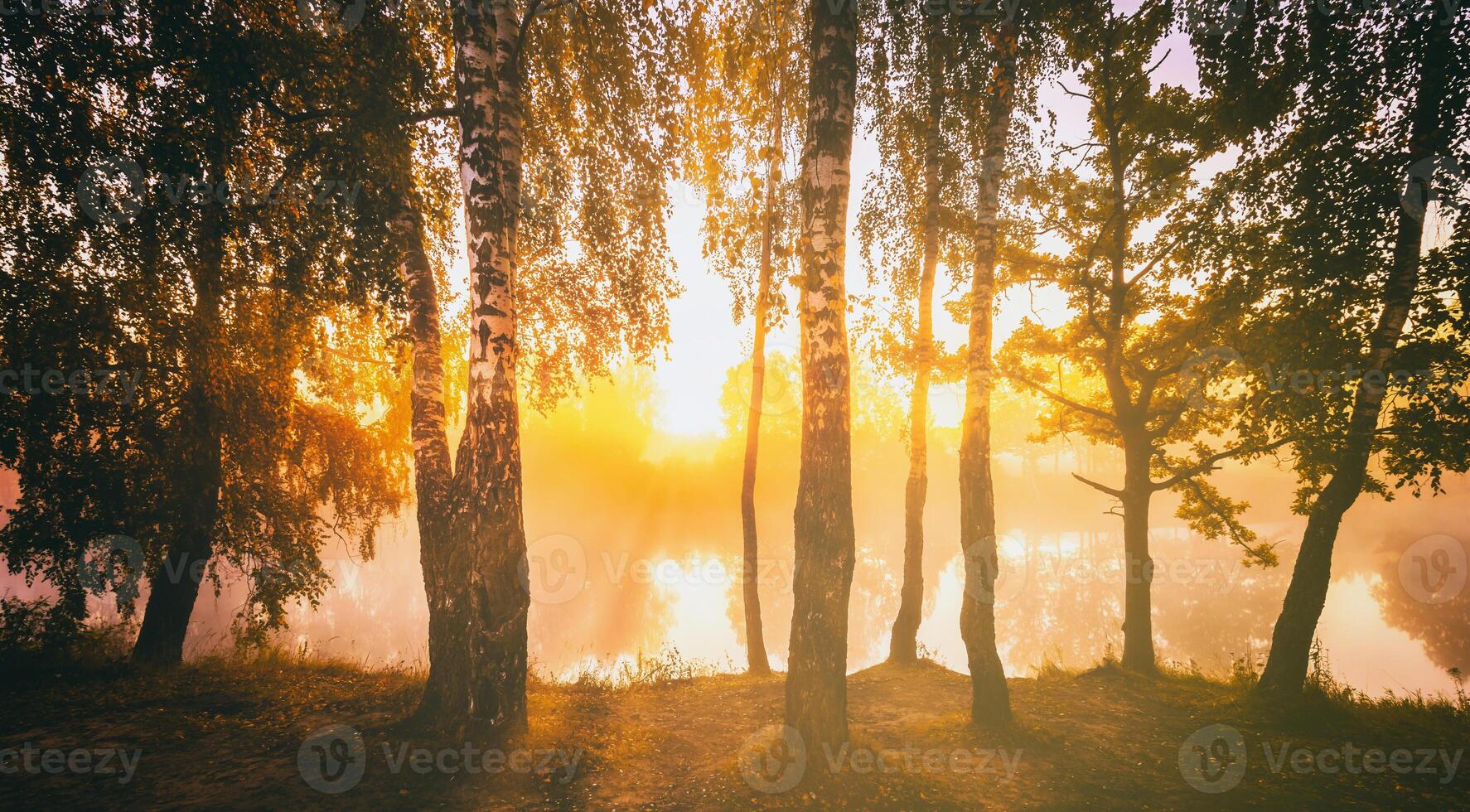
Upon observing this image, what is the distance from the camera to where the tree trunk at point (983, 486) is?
6.23 m

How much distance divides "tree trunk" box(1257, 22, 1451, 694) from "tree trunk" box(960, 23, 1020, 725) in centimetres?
446

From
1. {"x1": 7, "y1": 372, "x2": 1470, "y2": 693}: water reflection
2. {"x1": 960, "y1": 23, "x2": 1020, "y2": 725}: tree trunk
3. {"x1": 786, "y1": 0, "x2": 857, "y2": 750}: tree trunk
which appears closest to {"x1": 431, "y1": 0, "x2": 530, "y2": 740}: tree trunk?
{"x1": 7, "y1": 372, "x2": 1470, "y2": 693}: water reflection

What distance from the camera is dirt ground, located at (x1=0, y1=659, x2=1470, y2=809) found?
171 inches

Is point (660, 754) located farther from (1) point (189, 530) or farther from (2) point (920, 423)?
(1) point (189, 530)

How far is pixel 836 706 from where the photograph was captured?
5.03m

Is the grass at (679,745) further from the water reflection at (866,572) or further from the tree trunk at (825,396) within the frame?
the water reflection at (866,572)

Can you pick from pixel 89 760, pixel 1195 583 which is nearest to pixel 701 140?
pixel 89 760

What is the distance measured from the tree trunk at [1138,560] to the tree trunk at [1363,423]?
76.3 inches

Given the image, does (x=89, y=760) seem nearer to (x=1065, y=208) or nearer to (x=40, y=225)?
(x=40, y=225)

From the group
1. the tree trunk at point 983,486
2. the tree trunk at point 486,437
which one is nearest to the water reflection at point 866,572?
the tree trunk at point 486,437

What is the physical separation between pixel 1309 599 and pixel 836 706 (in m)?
7.82

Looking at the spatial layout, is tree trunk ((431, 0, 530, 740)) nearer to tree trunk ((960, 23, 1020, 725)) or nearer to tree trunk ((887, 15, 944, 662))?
tree trunk ((960, 23, 1020, 725))

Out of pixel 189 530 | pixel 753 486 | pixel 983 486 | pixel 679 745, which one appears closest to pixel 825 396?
pixel 983 486

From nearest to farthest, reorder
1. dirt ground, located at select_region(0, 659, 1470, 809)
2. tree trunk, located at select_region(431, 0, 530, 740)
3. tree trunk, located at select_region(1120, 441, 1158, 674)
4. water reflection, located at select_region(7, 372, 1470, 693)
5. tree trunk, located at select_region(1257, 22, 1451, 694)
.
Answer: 1. dirt ground, located at select_region(0, 659, 1470, 809)
2. tree trunk, located at select_region(431, 0, 530, 740)
3. tree trunk, located at select_region(1257, 22, 1451, 694)
4. tree trunk, located at select_region(1120, 441, 1158, 674)
5. water reflection, located at select_region(7, 372, 1470, 693)
